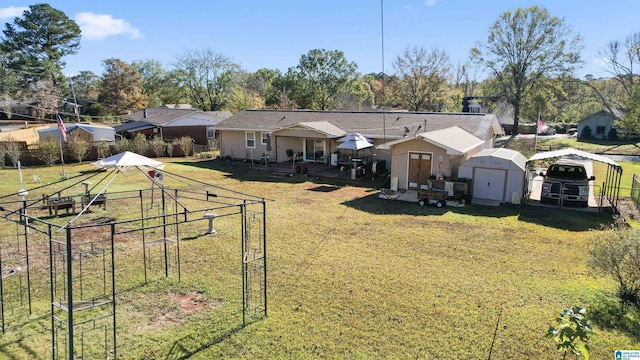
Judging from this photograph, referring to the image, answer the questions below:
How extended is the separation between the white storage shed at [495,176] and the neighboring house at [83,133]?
2726 cm

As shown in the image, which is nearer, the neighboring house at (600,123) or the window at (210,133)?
the window at (210,133)

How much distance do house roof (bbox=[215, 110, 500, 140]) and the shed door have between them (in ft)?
19.2

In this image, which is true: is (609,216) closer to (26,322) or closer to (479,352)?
(479,352)

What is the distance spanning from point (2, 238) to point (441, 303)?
13.4 meters

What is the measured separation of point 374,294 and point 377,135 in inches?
641

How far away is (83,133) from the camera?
30.5m

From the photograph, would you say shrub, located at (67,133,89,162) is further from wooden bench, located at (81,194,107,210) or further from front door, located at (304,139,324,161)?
front door, located at (304,139,324,161)

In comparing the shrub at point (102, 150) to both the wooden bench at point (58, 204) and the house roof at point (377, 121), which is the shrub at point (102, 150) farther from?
the wooden bench at point (58, 204)

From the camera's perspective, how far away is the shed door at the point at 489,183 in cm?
1733

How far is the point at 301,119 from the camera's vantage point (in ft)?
94.3

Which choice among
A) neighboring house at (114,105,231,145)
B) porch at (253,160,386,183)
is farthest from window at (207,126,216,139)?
porch at (253,160,386,183)

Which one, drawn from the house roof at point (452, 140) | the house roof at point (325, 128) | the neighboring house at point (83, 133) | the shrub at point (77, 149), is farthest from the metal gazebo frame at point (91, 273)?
the neighboring house at point (83, 133)

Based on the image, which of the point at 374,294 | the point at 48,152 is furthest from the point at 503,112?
the point at 374,294

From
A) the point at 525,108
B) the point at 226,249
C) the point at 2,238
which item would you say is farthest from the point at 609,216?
the point at 525,108
